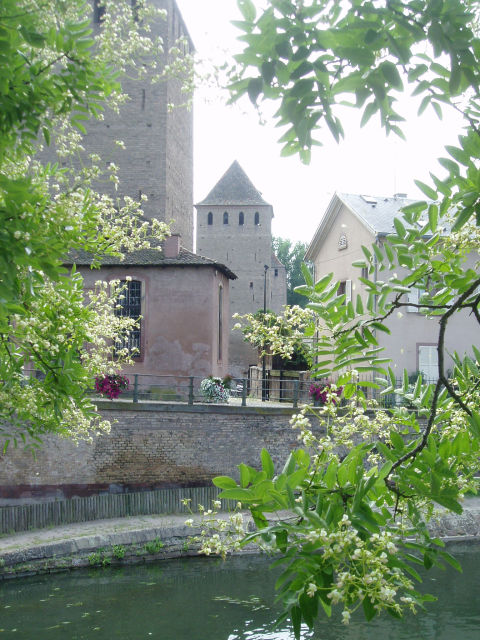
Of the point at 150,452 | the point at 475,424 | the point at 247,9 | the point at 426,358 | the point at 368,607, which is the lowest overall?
the point at 150,452

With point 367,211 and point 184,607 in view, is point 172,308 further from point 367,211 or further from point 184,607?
point 184,607

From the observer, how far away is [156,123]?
94.2 ft

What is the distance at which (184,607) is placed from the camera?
39.6 ft

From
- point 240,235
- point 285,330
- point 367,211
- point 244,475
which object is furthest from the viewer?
point 240,235

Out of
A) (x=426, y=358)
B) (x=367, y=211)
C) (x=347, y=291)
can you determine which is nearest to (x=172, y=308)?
(x=367, y=211)

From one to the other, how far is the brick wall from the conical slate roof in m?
33.0

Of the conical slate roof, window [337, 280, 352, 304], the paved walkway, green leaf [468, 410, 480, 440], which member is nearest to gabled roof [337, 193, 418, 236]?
window [337, 280, 352, 304]

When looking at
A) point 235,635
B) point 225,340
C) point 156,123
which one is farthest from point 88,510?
point 156,123

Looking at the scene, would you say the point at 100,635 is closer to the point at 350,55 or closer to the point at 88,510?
the point at 88,510

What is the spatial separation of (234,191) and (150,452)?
35.5 meters

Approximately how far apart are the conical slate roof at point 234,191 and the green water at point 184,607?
125 feet

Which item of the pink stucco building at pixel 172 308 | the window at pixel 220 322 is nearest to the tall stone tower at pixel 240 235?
the window at pixel 220 322

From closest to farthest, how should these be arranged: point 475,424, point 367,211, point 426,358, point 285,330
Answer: point 475,424
point 285,330
point 426,358
point 367,211

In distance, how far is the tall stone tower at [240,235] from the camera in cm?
4816
